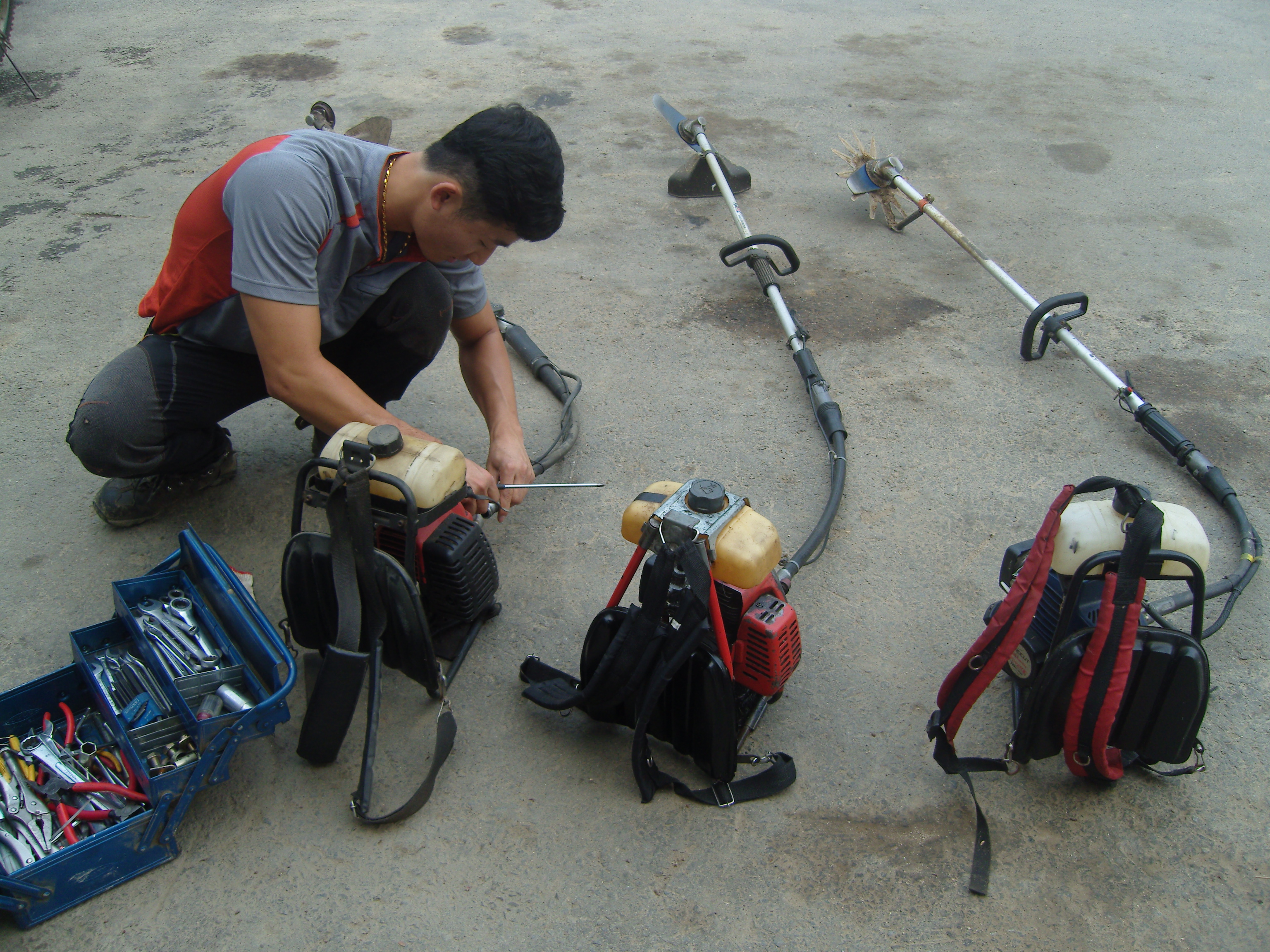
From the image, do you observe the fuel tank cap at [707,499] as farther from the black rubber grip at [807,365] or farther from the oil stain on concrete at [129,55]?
the oil stain on concrete at [129,55]

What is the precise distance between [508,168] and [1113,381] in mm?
2216

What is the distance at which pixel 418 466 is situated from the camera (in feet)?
5.59

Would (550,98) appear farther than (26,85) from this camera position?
Yes

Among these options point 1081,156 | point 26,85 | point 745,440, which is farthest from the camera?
point 26,85

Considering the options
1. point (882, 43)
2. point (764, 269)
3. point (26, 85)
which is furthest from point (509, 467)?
point (882, 43)

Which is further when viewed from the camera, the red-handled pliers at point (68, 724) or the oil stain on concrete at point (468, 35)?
the oil stain on concrete at point (468, 35)

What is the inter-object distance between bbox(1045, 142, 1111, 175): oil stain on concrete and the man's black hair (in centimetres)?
404

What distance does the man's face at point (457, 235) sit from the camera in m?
1.97

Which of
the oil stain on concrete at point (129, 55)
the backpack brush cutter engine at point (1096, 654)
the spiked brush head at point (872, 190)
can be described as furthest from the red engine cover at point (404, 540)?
the oil stain on concrete at point (129, 55)

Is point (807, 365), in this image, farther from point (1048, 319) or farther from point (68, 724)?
point (68, 724)

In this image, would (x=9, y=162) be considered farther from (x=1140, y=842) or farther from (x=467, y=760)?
(x=1140, y=842)

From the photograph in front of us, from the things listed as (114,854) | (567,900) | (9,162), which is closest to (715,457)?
(567,900)

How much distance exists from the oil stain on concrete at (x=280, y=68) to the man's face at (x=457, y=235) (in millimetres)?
4574

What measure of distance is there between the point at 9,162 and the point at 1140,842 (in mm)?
5658
